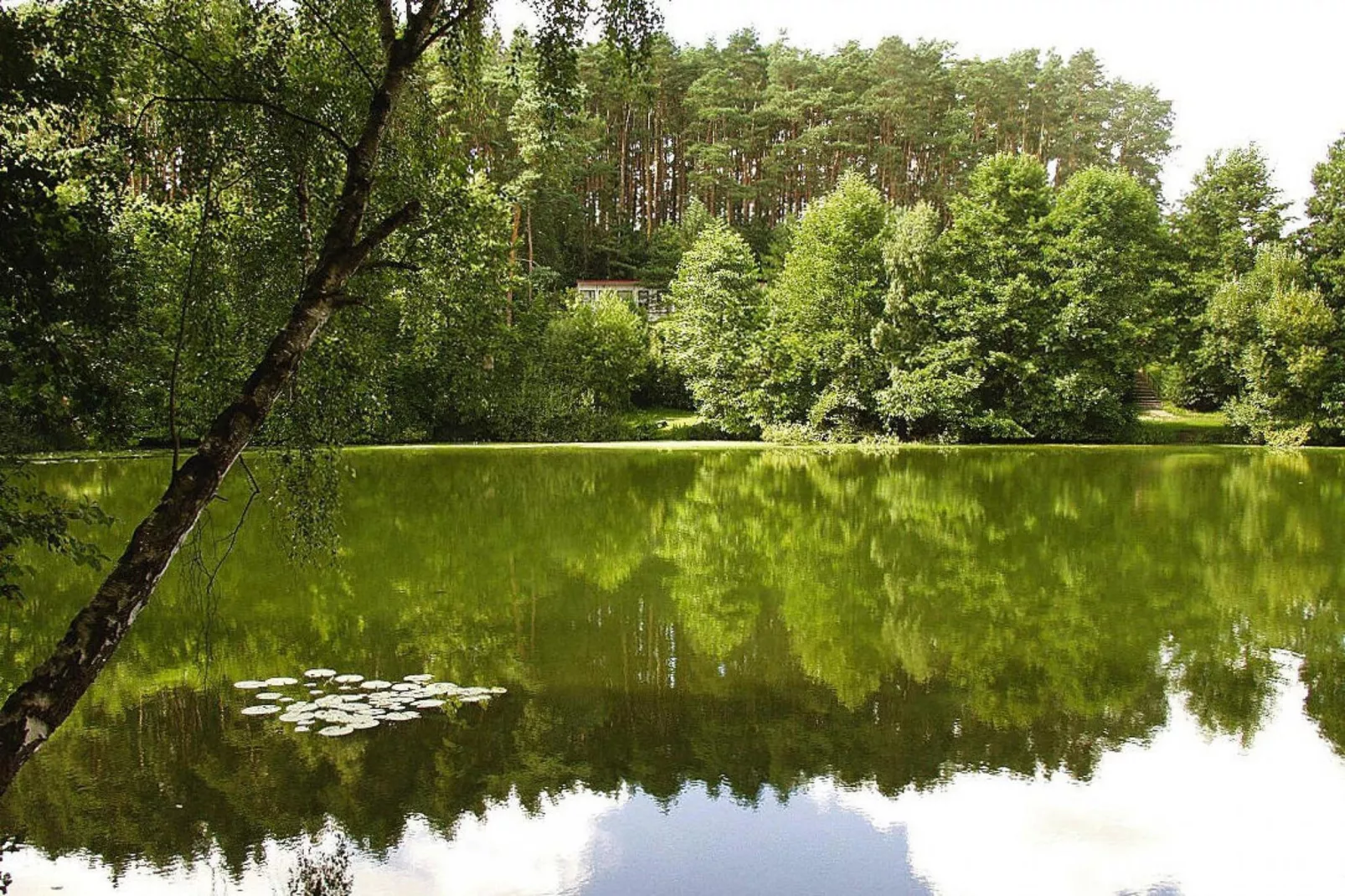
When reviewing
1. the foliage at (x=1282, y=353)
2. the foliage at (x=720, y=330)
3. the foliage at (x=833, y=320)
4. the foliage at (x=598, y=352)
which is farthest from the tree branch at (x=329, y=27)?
the foliage at (x=1282, y=353)

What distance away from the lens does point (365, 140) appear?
18.4 ft

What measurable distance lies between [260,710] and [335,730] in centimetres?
94

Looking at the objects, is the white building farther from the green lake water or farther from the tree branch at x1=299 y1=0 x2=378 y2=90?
the tree branch at x1=299 y1=0 x2=378 y2=90

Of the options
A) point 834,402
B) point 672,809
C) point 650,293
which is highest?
point 650,293

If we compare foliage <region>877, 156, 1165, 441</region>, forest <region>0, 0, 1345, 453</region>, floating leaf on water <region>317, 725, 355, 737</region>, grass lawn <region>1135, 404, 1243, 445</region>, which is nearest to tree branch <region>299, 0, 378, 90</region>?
forest <region>0, 0, 1345, 453</region>

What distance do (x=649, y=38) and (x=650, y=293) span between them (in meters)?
48.5

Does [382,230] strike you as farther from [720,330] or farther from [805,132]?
[805,132]

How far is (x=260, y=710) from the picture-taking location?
7809mm

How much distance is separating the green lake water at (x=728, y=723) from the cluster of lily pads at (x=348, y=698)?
0.19m

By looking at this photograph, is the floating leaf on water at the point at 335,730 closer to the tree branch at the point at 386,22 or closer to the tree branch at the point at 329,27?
the tree branch at the point at 329,27

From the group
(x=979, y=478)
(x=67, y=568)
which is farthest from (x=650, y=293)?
(x=67, y=568)

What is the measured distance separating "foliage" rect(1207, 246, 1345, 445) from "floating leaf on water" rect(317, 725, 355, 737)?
39.4 metres

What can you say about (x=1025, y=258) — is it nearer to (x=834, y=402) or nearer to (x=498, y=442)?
(x=834, y=402)

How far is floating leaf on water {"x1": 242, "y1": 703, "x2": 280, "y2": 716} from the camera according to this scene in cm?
774
